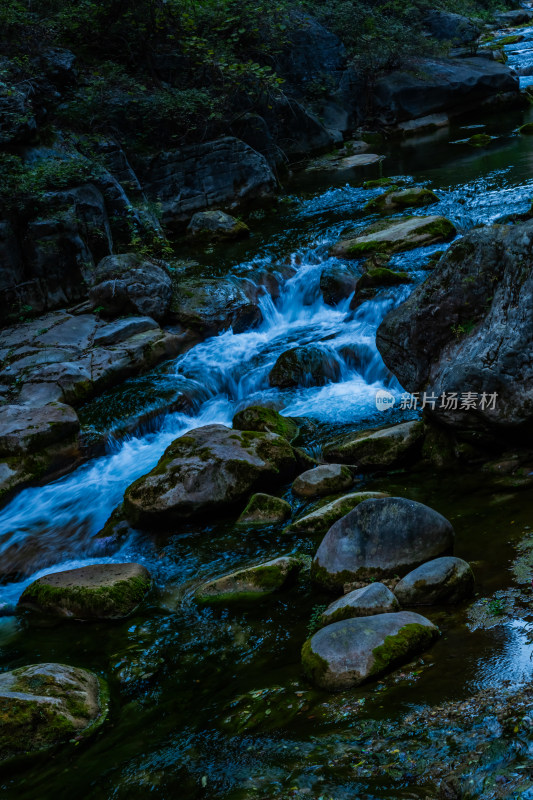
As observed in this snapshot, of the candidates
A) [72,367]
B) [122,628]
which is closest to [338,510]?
[122,628]

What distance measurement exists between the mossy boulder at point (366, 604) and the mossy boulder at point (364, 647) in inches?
9.2

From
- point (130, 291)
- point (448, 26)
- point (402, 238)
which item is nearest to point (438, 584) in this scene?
point (130, 291)

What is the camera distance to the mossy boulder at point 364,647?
3871mm

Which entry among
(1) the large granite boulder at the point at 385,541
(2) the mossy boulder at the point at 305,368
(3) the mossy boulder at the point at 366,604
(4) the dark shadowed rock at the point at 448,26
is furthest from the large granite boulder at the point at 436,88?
(3) the mossy boulder at the point at 366,604

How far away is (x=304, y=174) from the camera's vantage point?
22938 mm

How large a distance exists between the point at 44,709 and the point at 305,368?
23.9 feet

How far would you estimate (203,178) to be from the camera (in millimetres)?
19781

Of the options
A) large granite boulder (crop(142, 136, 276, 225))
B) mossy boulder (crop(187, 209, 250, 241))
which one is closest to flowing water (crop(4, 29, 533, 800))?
mossy boulder (crop(187, 209, 250, 241))

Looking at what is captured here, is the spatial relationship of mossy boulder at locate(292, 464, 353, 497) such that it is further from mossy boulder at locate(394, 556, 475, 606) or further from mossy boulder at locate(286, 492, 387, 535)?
mossy boulder at locate(394, 556, 475, 606)

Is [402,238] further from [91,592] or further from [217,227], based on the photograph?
[91,592]

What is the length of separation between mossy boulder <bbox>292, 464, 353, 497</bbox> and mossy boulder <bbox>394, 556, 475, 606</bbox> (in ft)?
8.58

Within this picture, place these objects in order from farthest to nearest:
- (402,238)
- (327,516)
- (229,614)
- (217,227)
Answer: (217,227), (402,238), (327,516), (229,614)

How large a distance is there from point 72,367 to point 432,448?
6.60 meters

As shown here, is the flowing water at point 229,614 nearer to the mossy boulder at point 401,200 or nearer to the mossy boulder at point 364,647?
the mossy boulder at point 364,647
